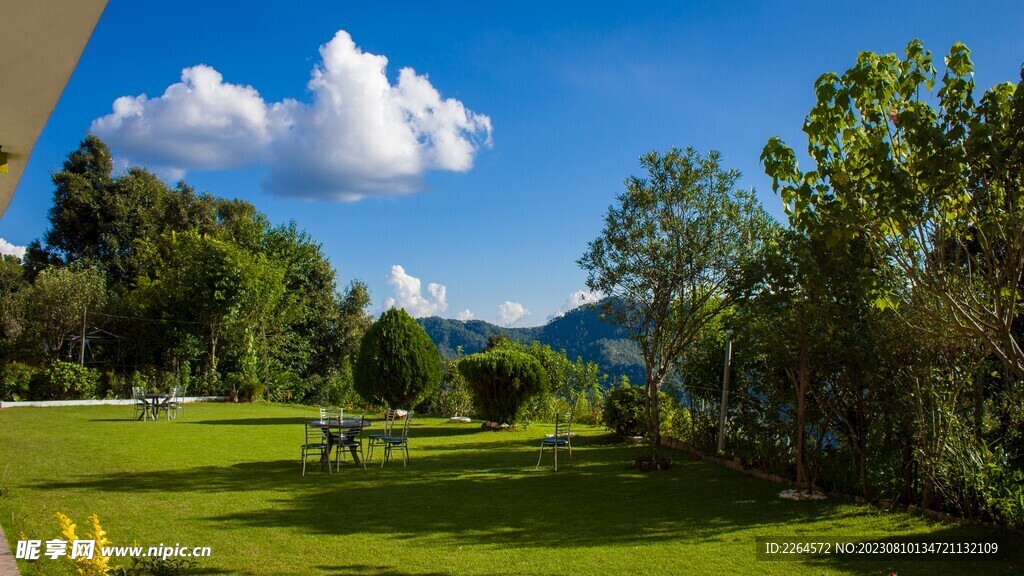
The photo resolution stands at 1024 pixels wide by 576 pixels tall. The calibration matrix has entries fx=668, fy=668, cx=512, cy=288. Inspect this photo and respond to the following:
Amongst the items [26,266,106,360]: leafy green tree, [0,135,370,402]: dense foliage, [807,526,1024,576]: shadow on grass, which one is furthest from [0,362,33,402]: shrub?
[807,526,1024,576]: shadow on grass

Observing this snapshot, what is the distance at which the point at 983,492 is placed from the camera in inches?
230

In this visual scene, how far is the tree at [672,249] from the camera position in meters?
9.74

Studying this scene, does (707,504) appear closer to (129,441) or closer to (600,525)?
(600,525)

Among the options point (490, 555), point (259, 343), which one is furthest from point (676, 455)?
point (259, 343)

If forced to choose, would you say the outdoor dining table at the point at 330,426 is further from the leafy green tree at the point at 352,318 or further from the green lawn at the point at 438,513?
the leafy green tree at the point at 352,318

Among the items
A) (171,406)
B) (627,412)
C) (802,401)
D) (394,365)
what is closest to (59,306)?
(171,406)

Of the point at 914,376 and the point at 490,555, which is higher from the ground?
the point at 914,376

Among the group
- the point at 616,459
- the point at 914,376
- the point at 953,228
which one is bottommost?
the point at 616,459

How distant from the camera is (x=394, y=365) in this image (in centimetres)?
1546

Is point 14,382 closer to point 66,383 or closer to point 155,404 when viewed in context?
point 66,383

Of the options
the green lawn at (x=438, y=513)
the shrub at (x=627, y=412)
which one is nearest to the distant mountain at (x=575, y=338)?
the shrub at (x=627, y=412)

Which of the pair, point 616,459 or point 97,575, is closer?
point 97,575

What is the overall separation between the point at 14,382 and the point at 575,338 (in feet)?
129

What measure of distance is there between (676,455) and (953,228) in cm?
699
